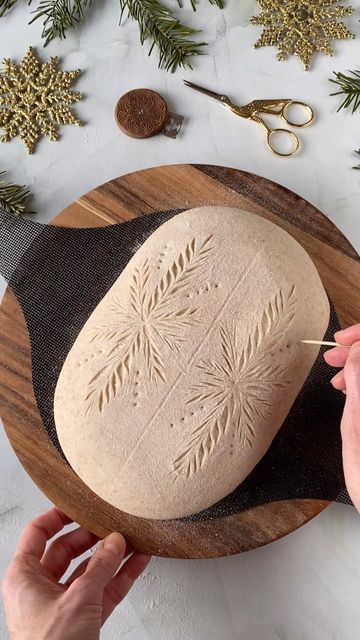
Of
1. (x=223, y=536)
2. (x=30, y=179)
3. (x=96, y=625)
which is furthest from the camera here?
(x=30, y=179)

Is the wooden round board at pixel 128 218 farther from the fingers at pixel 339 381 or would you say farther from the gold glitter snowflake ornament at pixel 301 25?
the gold glitter snowflake ornament at pixel 301 25

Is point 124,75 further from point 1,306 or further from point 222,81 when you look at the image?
point 1,306

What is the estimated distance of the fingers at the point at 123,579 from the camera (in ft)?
4.54

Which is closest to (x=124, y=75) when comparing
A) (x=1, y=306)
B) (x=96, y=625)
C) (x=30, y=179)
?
(x=30, y=179)

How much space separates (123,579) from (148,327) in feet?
1.84

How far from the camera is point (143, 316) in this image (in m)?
1.22

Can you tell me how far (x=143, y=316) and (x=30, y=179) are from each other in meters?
0.54

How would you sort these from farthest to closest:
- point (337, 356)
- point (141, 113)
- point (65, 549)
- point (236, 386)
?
point (141, 113) → point (65, 549) → point (337, 356) → point (236, 386)

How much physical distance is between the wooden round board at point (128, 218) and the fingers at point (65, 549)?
0.20ft

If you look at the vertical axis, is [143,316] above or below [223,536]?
above

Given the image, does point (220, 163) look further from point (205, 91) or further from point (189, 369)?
point (189, 369)

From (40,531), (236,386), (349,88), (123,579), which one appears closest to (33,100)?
(349,88)

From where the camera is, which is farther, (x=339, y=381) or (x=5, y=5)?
(x=5, y=5)

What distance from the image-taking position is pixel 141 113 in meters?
1.55
